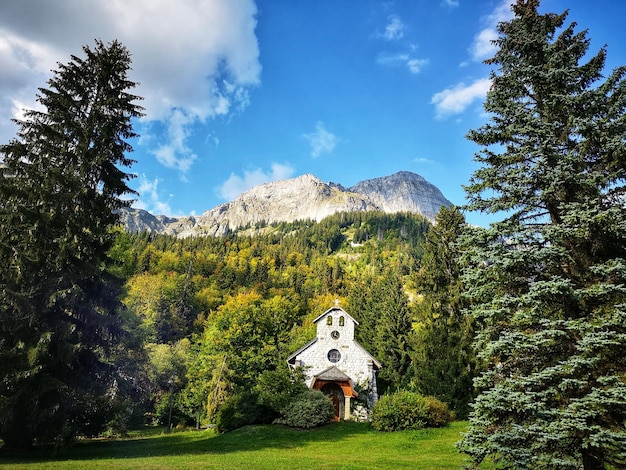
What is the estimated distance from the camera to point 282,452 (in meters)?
18.0

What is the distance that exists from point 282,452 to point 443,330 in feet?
45.4

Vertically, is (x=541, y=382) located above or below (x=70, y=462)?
above

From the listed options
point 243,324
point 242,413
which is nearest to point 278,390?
point 242,413

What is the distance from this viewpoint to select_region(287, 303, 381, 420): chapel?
33.4m

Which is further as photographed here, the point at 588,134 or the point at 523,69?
the point at 523,69

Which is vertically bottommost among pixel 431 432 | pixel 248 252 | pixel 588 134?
pixel 431 432

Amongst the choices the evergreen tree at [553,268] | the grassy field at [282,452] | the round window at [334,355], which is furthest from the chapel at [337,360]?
the evergreen tree at [553,268]

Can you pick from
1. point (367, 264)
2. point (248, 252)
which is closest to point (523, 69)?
point (248, 252)

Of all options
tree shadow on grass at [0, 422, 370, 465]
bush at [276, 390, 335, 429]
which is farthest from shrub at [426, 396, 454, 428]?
bush at [276, 390, 335, 429]

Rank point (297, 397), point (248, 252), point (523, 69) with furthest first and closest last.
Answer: point (248, 252)
point (297, 397)
point (523, 69)

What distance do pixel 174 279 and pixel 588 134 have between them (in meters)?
71.8

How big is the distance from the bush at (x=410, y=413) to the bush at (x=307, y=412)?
3.73 m

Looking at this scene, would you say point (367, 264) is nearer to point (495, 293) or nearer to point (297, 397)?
point (297, 397)

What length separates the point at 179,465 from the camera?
13.2 m
